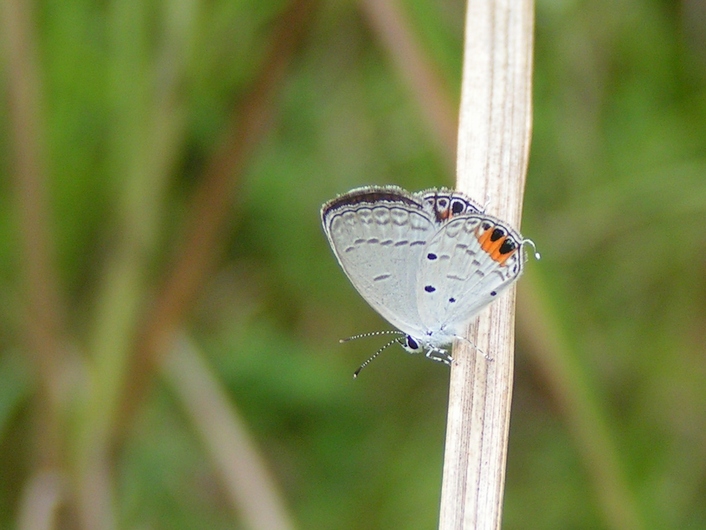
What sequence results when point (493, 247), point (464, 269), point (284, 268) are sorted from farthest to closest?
point (284, 268), point (464, 269), point (493, 247)

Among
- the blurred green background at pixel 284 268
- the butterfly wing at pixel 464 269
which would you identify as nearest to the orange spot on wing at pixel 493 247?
the butterfly wing at pixel 464 269

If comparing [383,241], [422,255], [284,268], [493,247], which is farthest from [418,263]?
[284,268]

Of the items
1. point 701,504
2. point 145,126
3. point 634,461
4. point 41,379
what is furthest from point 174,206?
point 701,504

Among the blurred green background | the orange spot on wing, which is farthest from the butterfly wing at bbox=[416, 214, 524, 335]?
the blurred green background

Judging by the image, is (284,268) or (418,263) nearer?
(418,263)

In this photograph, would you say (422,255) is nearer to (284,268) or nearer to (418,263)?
(418,263)

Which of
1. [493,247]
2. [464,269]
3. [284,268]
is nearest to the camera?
[493,247]

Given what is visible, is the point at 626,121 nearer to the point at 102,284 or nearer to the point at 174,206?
the point at 174,206

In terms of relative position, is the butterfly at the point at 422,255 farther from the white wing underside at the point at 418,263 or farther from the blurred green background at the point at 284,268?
the blurred green background at the point at 284,268
